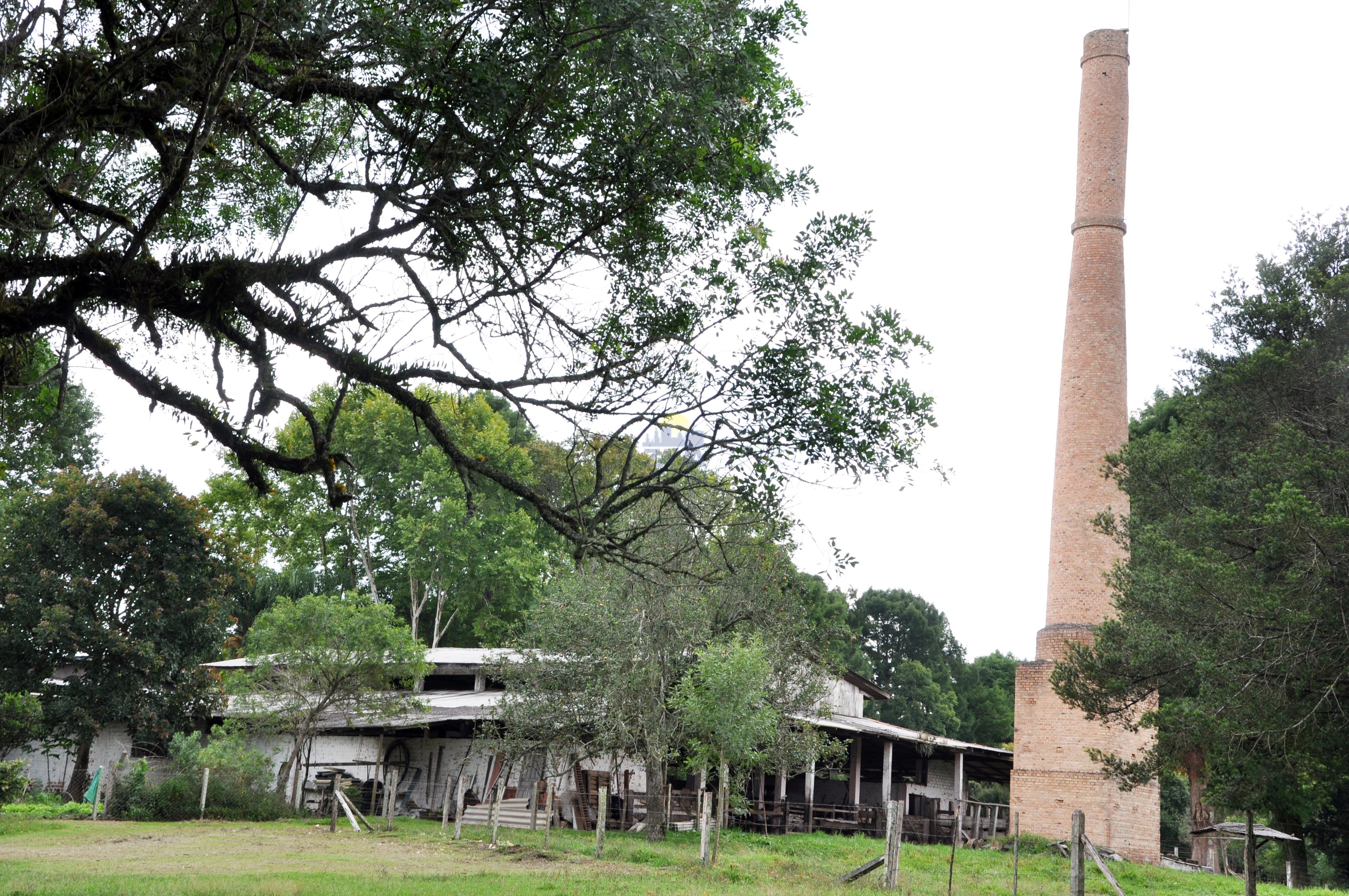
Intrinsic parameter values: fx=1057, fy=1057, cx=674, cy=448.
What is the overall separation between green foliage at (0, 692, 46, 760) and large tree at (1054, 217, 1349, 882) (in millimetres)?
20533

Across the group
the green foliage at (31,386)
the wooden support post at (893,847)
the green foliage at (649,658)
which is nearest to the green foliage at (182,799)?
the green foliage at (649,658)

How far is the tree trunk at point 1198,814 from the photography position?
97.0 feet

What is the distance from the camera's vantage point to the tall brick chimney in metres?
24.8

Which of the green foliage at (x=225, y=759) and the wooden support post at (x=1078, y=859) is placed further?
the green foliage at (x=225, y=759)

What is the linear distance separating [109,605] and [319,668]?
5.35 meters

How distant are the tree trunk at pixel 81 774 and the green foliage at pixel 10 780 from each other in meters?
1.72

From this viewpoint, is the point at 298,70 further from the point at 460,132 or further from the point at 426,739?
the point at 426,739

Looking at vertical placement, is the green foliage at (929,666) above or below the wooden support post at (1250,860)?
above

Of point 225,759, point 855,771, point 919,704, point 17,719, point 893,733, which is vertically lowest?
point 225,759

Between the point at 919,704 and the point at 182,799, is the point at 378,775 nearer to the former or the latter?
the point at 182,799

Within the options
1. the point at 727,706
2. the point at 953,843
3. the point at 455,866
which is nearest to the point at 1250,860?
the point at 953,843

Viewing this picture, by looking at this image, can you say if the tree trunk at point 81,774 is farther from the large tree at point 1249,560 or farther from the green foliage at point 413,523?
the large tree at point 1249,560

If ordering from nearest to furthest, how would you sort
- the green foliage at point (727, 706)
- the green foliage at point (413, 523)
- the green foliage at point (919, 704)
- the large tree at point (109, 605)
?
the green foliage at point (727, 706)
the large tree at point (109, 605)
the green foliage at point (413, 523)
the green foliage at point (919, 704)

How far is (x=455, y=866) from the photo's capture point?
16.0 meters
